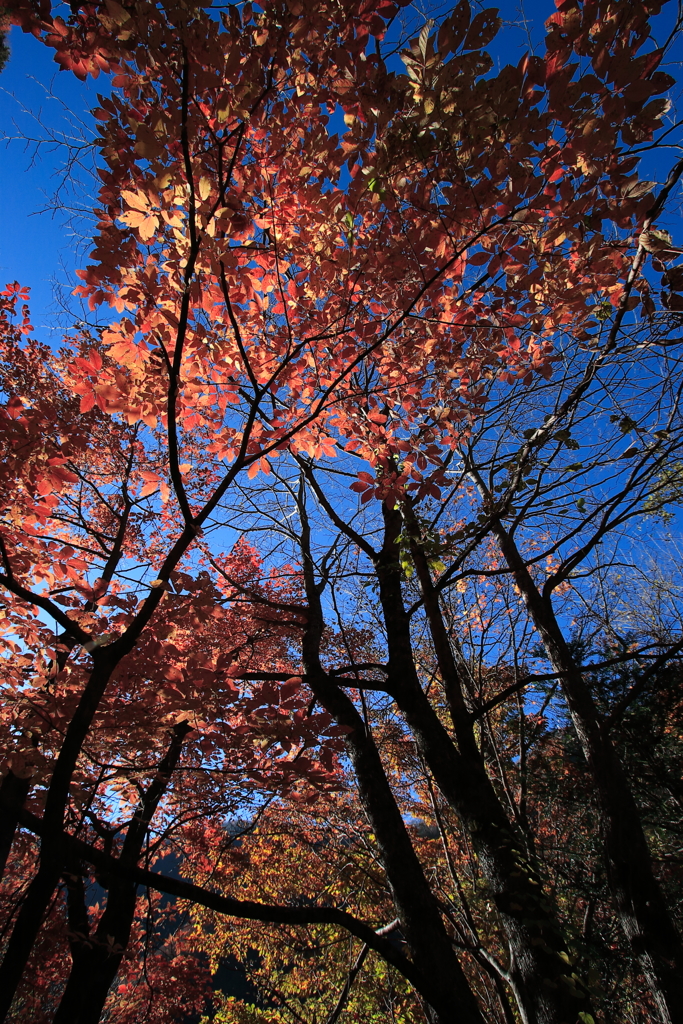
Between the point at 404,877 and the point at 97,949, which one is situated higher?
the point at 404,877

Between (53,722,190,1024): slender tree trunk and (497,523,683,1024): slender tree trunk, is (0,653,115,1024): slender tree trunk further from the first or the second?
(497,523,683,1024): slender tree trunk

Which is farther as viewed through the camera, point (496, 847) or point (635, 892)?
point (635, 892)

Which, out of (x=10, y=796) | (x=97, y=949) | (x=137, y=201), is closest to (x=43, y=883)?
(x=137, y=201)

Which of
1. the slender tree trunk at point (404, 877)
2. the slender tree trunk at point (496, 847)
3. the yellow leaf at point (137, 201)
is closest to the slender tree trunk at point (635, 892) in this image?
the slender tree trunk at point (496, 847)

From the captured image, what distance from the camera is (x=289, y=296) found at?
2.87 meters

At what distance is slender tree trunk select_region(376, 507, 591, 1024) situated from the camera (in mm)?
2555

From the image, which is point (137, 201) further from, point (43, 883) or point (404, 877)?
point (404, 877)

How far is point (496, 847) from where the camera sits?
2.95 metres

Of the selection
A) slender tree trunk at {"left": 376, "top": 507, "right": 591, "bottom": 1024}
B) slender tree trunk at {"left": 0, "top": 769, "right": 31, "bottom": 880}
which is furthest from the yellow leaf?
slender tree trunk at {"left": 0, "top": 769, "right": 31, "bottom": 880}

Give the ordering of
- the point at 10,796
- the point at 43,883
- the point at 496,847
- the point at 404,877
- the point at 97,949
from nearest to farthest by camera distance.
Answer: the point at 43,883 → the point at 496,847 → the point at 404,877 → the point at 10,796 → the point at 97,949

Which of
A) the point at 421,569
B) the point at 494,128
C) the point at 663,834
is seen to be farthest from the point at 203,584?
the point at 663,834

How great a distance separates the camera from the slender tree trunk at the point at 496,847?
255 centimetres

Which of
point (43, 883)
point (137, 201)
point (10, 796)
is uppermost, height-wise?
point (137, 201)

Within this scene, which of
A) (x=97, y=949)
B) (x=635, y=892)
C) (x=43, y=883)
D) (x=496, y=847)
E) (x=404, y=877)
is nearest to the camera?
(x=43, y=883)
